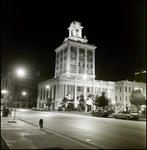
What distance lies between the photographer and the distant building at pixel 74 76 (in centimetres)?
8369

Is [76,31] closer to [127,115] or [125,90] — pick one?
[125,90]

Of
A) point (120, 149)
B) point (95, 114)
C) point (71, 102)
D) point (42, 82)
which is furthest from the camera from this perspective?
point (42, 82)

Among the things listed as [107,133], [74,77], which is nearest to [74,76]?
[74,77]

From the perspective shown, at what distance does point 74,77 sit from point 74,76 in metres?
1.69

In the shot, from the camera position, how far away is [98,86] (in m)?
90.3

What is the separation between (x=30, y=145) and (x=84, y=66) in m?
92.6

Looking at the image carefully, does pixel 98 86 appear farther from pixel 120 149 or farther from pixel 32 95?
pixel 120 149

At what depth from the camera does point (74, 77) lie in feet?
292

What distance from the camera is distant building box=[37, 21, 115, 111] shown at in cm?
8369

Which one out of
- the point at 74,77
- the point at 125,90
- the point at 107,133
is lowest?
the point at 107,133

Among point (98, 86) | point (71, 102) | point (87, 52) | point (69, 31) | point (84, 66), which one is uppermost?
point (69, 31)

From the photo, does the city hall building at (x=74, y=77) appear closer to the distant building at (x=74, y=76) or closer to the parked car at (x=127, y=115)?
the distant building at (x=74, y=76)

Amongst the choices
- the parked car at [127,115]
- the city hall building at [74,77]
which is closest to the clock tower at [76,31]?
the city hall building at [74,77]

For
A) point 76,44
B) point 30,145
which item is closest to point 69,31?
point 76,44
